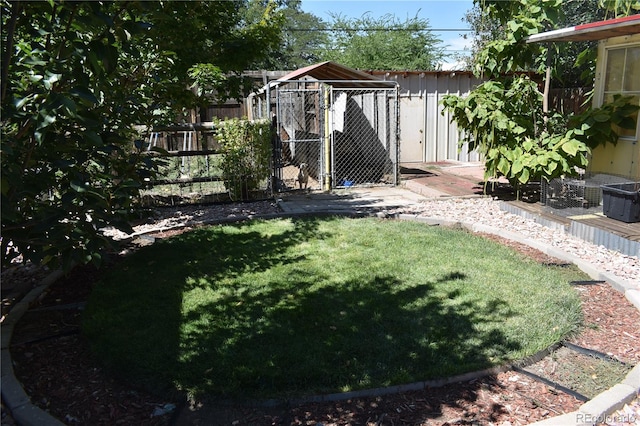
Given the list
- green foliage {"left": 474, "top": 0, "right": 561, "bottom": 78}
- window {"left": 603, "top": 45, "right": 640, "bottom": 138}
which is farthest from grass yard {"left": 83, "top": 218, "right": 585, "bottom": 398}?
green foliage {"left": 474, "top": 0, "right": 561, "bottom": 78}

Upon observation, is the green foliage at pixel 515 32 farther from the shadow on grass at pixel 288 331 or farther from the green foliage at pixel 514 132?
the shadow on grass at pixel 288 331

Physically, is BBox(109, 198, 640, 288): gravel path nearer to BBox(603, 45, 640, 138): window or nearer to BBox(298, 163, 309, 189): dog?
BBox(298, 163, 309, 189): dog

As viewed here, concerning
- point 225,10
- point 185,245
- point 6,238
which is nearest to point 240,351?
Result: point 6,238

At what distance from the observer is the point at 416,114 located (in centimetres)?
1433

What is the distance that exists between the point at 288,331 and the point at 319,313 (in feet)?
1.31

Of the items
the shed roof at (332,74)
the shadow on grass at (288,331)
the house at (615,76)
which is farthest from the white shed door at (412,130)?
the shadow on grass at (288,331)

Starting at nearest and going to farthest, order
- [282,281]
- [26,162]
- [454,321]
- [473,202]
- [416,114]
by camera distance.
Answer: [26,162] < [454,321] < [282,281] < [473,202] < [416,114]

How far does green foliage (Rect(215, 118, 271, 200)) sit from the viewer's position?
8922 mm

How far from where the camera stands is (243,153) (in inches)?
355

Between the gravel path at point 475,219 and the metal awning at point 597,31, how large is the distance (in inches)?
107

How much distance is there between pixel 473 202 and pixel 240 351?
6.44 metres

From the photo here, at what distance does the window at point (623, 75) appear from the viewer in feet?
24.0

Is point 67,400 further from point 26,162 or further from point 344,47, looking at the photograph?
point 344,47

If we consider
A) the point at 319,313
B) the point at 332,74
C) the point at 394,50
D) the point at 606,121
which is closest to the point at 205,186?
the point at 332,74
